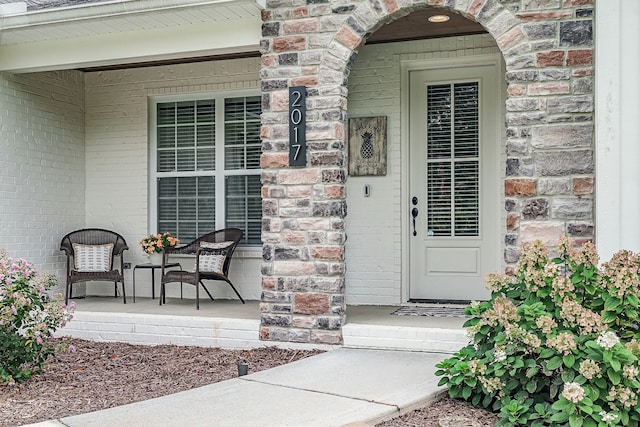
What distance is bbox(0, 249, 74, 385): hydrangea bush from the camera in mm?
4457

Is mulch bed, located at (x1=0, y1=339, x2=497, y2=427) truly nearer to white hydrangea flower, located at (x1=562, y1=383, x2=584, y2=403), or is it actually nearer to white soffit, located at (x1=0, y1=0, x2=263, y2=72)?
white hydrangea flower, located at (x1=562, y1=383, x2=584, y2=403)

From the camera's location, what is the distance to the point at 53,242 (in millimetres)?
7496

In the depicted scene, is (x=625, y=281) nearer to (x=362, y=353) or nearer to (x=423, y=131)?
(x=362, y=353)

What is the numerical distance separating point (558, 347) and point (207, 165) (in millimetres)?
5078

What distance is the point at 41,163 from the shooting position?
7.36 meters

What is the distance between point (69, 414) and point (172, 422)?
2.42ft

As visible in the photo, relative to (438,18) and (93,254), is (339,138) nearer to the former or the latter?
(438,18)

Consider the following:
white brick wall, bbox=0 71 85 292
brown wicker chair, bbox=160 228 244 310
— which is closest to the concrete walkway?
brown wicker chair, bbox=160 228 244 310

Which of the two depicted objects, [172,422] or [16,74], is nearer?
[172,422]

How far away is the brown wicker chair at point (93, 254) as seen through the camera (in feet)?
23.2

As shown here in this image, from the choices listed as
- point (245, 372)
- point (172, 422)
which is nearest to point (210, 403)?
point (172, 422)

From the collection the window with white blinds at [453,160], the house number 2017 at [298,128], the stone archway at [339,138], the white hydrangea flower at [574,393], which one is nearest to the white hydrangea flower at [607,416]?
the white hydrangea flower at [574,393]

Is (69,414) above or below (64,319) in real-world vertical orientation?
below

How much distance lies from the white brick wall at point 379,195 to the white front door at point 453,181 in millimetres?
160
